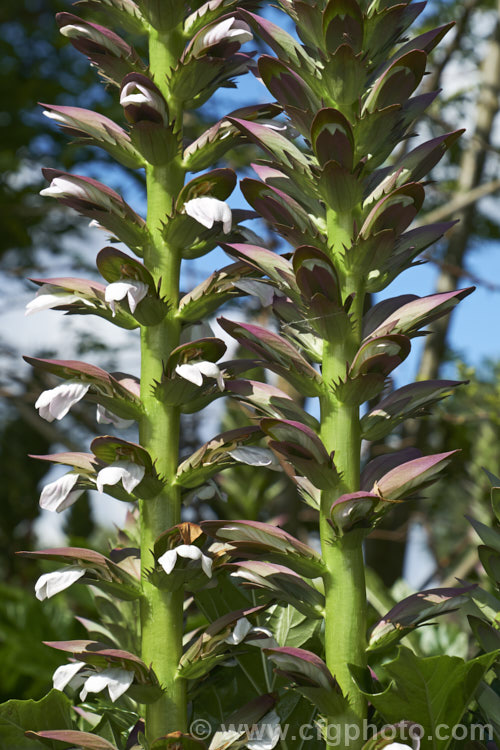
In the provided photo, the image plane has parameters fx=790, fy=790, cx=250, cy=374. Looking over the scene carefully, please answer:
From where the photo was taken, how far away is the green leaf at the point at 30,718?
2.13 ft

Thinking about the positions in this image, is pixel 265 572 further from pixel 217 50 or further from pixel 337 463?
pixel 217 50

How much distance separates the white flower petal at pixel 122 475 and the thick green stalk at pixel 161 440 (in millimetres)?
46

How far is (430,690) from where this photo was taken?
0.58m

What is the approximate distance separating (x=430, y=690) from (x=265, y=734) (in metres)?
0.14

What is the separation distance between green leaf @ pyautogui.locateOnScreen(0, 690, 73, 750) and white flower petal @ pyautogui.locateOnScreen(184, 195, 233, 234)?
0.41 meters

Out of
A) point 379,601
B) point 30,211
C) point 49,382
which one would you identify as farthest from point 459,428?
point 30,211

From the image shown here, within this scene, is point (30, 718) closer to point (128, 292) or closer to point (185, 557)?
point (185, 557)

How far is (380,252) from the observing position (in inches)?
25.7

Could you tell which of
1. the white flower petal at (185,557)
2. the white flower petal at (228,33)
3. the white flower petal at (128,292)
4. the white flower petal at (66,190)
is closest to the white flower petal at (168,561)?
the white flower petal at (185,557)

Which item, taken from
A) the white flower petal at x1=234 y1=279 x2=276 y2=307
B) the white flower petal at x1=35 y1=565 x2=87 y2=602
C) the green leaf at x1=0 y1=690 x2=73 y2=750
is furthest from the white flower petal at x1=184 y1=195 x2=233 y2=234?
the green leaf at x1=0 y1=690 x2=73 y2=750

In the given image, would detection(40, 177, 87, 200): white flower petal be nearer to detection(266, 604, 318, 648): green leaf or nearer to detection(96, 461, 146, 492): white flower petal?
detection(96, 461, 146, 492): white flower petal

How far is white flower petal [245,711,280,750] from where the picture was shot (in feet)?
2.02

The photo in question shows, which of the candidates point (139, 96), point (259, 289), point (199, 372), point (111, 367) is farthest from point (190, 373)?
point (111, 367)

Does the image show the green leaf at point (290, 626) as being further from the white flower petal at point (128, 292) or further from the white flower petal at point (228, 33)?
the white flower petal at point (228, 33)
